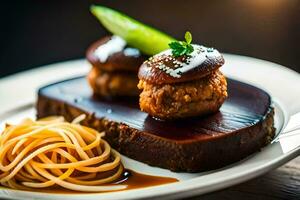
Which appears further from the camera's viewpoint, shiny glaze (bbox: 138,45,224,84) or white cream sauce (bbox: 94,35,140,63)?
white cream sauce (bbox: 94,35,140,63)

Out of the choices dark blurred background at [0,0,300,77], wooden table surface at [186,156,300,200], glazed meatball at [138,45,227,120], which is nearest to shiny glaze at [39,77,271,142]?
glazed meatball at [138,45,227,120]

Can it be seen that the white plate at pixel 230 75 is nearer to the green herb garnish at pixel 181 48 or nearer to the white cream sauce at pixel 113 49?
the green herb garnish at pixel 181 48

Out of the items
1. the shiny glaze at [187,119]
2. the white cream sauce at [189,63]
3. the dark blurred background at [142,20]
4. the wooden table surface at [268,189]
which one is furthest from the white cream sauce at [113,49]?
the dark blurred background at [142,20]

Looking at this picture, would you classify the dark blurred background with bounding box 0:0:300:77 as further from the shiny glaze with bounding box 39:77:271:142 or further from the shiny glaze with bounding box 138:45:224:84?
the shiny glaze with bounding box 138:45:224:84

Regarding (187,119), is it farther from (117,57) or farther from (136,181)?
(117,57)

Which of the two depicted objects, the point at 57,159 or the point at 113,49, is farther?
the point at 113,49

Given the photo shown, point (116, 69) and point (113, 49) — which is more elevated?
point (113, 49)

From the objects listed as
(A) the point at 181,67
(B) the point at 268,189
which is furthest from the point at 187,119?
(B) the point at 268,189
